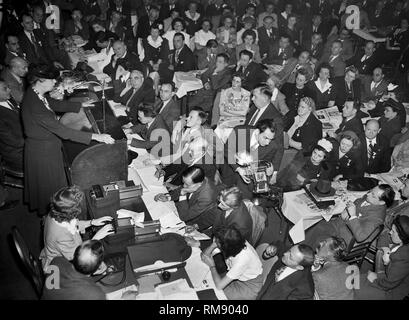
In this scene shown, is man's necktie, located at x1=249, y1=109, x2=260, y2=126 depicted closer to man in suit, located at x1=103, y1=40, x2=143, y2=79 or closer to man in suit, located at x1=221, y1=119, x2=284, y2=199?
man in suit, located at x1=221, y1=119, x2=284, y2=199

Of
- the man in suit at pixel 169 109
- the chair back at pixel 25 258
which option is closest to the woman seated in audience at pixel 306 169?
the man in suit at pixel 169 109

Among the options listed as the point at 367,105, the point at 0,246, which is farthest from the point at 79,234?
the point at 367,105

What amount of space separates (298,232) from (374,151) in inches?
70.3

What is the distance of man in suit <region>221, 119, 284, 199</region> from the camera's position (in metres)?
4.65

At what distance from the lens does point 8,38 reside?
631cm

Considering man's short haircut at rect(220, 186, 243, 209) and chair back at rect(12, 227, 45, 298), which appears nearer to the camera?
chair back at rect(12, 227, 45, 298)

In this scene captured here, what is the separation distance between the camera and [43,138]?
14.0 feet

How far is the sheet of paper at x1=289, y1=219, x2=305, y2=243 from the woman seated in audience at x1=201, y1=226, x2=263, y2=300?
1.08 meters

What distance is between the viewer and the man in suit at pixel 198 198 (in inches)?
153

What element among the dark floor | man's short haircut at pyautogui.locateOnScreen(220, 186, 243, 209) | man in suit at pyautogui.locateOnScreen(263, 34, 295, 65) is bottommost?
the dark floor

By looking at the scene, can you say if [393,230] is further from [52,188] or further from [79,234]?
[52,188]

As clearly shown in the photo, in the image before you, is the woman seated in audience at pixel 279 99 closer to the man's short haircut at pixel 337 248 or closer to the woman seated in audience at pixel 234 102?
the woman seated in audience at pixel 234 102

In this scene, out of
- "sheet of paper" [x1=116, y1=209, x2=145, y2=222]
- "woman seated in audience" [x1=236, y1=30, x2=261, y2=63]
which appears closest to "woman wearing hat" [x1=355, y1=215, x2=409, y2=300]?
"sheet of paper" [x1=116, y1=209, x2=145, y2=222]

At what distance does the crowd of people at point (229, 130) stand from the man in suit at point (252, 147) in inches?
0.6
